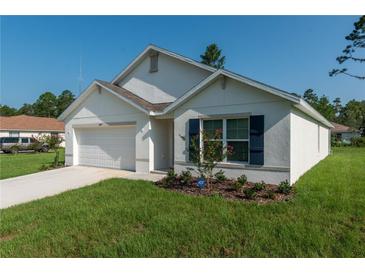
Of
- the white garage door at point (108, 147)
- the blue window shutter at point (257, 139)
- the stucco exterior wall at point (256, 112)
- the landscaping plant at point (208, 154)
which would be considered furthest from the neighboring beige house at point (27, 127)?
the blue window shutter at point (257, 139)

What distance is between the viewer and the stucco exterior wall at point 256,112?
7.46 m

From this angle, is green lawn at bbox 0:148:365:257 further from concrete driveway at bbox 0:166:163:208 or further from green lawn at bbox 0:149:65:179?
green lawn at bbox 0:149:65:179

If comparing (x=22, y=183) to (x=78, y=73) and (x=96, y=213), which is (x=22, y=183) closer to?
(x=96, y=213)

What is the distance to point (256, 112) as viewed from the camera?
311 inches

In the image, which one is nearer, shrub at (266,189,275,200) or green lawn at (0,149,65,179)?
shrub at (266,189,275,200)

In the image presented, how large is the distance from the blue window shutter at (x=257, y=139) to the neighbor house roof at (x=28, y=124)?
29.1 m

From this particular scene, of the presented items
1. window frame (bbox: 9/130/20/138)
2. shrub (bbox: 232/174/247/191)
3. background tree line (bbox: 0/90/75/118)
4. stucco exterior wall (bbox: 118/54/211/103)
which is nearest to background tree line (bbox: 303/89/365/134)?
stucco exterior wall (bbox: 118/54/211/103)

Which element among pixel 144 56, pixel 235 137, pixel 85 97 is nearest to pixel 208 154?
pixel 235 137

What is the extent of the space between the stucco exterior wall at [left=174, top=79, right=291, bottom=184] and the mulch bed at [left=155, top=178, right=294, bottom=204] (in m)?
0.49

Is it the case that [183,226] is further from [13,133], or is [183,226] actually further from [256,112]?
[13,133]

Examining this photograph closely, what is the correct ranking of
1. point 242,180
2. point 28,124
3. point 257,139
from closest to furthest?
point 242,180, point 257,139, point 28,124

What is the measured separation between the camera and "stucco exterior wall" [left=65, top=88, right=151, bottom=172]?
10602 millimetres

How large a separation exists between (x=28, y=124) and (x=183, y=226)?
36.2m
